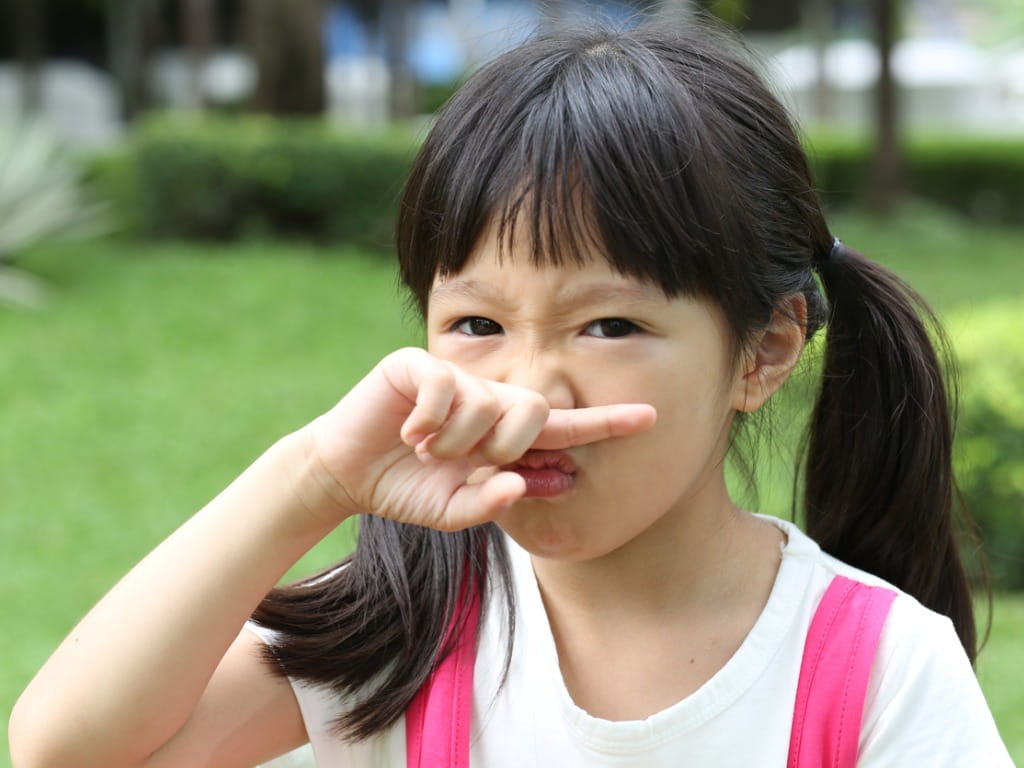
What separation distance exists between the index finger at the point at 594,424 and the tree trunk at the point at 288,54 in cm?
1010

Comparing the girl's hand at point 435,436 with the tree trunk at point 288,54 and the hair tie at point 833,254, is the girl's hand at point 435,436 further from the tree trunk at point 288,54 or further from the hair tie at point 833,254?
the tree trunk at point 288,54

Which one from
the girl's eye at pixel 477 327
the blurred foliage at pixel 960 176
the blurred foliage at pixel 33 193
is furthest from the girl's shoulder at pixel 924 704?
the blurred foliage at pixel 960 176

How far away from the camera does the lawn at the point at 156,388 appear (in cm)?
504

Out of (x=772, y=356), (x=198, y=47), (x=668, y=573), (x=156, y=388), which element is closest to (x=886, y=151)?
(x=156, y=388)

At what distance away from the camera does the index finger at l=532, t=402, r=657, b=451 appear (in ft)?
4.81

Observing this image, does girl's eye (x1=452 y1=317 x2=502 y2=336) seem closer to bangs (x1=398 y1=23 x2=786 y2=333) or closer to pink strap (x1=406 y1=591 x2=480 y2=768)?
bangs (x1=398 y1=23 x2=786 y2=333)

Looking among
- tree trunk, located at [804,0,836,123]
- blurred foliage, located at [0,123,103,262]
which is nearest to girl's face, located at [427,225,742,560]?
blurred foliage, located at [0,123,103,262]

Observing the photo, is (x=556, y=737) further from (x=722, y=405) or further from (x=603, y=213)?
(x=603, y=213)

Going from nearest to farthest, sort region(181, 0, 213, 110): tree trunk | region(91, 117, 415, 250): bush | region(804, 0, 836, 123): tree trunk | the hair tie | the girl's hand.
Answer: the girl's hand, the hair tie, region(91, 117, 415, 250): bush, region(181, 0, 213, 110): tree trunk, region(804, 0, 836, 123): tree trunk

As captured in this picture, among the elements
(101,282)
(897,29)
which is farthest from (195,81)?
(101,282)

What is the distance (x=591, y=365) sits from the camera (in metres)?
1.56

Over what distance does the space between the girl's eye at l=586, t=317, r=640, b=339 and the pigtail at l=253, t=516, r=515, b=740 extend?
418 mm

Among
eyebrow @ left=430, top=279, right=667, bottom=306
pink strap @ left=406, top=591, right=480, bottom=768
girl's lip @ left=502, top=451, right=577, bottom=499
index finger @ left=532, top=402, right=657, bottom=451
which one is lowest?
pink strap @ left=406, top=591, right=480, bottom=768

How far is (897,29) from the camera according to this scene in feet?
47.1
